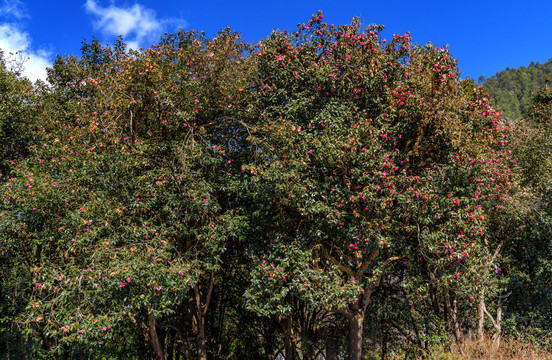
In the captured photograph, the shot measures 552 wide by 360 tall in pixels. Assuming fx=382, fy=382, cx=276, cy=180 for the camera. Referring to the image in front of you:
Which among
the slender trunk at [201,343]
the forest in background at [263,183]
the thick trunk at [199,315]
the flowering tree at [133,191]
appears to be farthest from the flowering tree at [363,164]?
the slender trunk at [201,343]

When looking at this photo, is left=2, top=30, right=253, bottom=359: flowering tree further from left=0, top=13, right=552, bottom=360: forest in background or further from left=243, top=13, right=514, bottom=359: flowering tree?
left=243, top=13, right=514, bottom=359: flowering tree

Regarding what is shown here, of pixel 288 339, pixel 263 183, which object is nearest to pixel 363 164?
pixel 263 183

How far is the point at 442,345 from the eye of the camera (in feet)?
36.1

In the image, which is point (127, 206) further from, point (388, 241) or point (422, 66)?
point (422, 66)

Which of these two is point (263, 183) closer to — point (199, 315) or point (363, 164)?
point (363, 164)

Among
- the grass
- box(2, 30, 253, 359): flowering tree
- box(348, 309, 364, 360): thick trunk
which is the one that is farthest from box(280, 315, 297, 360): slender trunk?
the grass

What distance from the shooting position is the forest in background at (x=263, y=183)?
8.88 meters

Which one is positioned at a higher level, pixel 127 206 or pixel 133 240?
pixel 127 206

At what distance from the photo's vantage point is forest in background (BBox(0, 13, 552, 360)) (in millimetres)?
8875

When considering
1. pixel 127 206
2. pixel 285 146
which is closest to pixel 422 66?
pixel 285 146

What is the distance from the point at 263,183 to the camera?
30.4 feet

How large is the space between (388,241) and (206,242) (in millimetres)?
4498

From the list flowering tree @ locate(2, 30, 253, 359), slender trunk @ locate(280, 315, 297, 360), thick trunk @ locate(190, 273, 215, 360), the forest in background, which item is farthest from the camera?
slender trunk @ locate(280, 315, 297, 360)

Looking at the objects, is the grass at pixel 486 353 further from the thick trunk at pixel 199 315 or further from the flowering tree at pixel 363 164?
the thick trunk at pixel 199 315
